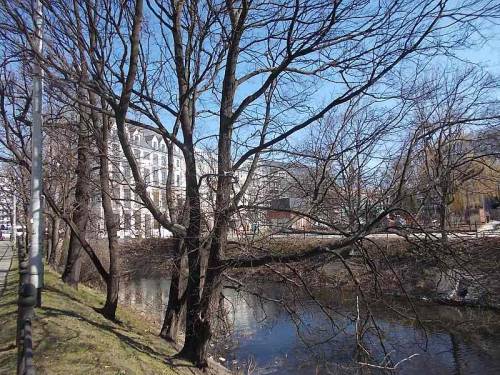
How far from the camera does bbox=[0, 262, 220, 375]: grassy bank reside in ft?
25.2

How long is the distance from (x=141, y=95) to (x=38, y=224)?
3.35m

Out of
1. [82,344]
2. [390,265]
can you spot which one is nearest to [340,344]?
[390,265]

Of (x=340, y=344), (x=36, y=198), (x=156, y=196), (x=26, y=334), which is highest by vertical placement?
(x=156, y=196)

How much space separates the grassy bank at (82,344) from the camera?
7676 millimetres

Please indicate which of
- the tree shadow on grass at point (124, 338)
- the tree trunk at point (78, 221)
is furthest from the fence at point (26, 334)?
the tree trunk at point (78, 221)

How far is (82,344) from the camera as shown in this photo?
348 inches

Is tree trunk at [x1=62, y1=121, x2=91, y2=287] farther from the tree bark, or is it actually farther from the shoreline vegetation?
the shoreline vegetation

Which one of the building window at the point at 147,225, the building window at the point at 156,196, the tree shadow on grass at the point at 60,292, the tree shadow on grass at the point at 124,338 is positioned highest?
the building window at the point at 156,196

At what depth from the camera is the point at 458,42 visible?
704 centimetres

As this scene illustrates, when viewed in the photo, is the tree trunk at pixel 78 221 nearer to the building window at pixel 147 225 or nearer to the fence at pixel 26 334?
the building window at pixel 147 225

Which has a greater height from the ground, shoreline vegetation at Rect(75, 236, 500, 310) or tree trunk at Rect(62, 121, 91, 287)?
tree trunk at Rect(62, 121, 91, 287)

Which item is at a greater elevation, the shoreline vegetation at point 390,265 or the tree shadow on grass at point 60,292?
the shoreline vegetation at point 390,265

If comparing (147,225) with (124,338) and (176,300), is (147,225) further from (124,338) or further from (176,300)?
(124,338)

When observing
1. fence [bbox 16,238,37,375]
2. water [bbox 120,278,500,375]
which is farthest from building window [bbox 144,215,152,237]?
fence [bbox 16,238,37,375]
